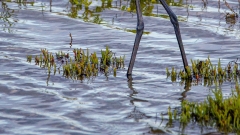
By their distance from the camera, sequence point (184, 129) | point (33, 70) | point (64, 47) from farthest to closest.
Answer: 1. point (64, 47)
2. point (33, 70)
3. point (184, 129)

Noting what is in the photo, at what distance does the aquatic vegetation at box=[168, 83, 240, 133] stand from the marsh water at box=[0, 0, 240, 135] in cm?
11

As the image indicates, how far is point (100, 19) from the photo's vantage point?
10.8 meters

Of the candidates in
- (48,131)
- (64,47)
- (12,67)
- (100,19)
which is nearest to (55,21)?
(100,19)

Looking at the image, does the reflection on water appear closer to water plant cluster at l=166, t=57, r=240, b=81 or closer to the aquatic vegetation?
water plant cluster at l=166, t=57, r=240, b=81

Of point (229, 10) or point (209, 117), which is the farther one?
point (229, 10)

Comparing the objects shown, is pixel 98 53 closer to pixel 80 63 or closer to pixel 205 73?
pixel 80 63

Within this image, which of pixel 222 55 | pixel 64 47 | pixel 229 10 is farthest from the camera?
pixel 229 10

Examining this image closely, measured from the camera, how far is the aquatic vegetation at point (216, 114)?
18.0ft

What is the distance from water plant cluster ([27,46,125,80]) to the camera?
24.7ft

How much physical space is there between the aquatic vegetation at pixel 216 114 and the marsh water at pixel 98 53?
11 centimetres

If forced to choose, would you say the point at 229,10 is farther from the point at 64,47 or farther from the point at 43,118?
the point at 43,118

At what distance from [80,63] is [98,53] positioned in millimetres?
1290

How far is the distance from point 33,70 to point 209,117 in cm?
296

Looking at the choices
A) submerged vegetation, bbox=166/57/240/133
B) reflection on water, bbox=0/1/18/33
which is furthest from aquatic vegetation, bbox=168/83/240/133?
reflection on water, bbox=0/1/18/33
